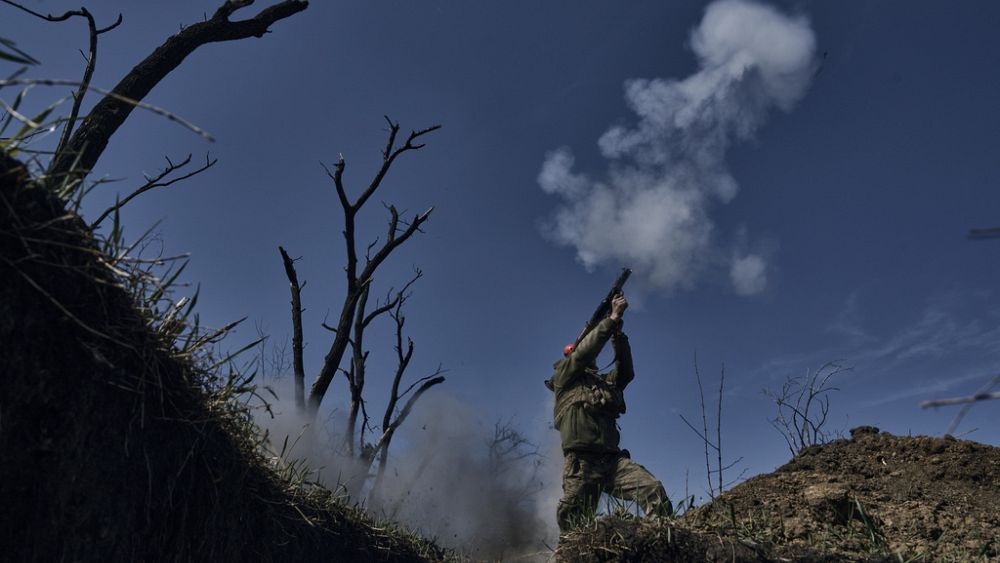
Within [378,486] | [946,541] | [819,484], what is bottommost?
[946,541]

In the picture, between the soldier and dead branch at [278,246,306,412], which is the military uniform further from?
dead branch at [278,246,306,412]

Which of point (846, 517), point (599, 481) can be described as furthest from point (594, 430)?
point (846, 517)

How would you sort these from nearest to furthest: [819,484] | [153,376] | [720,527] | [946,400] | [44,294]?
[946,400], [44,294], [153,376], [720,527], [819,484]

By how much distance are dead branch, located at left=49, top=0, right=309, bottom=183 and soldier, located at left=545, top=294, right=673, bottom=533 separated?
458 centimetres

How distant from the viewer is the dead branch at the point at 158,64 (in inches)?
240

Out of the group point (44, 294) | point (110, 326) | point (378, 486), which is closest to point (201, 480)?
point (110, 326)

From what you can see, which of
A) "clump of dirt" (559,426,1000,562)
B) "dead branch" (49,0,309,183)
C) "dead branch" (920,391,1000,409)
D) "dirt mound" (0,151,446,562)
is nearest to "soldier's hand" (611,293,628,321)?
"clump of dirt" (559,426,1000,562)

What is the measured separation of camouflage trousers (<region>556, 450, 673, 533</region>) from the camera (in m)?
6.02

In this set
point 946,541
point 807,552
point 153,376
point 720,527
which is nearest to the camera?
point 153,376

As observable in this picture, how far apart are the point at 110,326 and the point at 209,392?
720 millimetres

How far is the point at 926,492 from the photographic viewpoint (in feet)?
17.8

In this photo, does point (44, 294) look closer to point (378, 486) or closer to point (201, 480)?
point (201, 480)

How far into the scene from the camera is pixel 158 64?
678 centimetres

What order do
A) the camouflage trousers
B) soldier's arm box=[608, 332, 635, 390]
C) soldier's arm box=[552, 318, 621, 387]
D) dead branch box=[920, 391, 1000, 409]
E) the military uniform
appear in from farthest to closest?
soldier's arm box=[608, 332, 635, 390]
soldier's arm box=[552, 318, 621, 387]
the military uniform
the camouflage trousers
dead branch box=[920, 391, 1000, 409]
